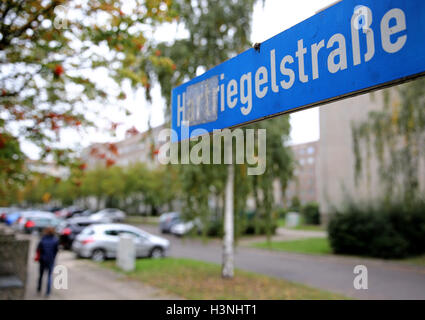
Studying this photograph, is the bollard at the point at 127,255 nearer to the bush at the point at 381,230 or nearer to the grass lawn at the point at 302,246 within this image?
the grass lawn at the point at 302,246

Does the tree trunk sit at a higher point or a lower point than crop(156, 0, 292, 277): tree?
lower

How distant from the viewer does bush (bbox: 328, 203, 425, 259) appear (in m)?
15.2

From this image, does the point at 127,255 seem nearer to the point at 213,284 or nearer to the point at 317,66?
the point at 213,284

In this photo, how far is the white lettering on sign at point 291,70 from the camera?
4.61 feet

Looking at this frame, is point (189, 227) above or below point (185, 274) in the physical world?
above

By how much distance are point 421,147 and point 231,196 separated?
Answer: 8.02 meters

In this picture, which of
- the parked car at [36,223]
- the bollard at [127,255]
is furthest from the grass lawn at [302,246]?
the parked car at [36,223]

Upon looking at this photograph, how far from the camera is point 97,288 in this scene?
8617mm

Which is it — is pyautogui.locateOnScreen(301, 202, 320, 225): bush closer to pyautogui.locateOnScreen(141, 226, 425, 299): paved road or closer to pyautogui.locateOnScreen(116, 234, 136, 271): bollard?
pyautogui.locateOnScreen(141, 226, 425, 299): paved road

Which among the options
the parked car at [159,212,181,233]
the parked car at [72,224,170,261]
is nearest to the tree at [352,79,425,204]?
the parked car at [72,224,170,261]

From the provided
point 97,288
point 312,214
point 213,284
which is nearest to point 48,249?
point 97,288
